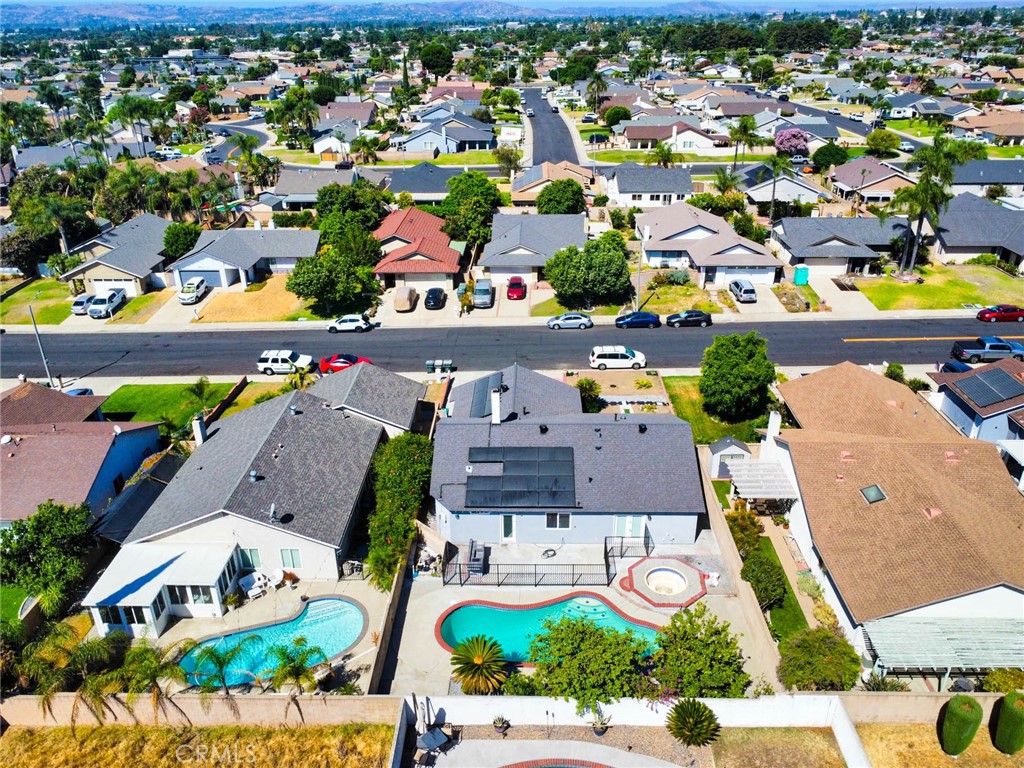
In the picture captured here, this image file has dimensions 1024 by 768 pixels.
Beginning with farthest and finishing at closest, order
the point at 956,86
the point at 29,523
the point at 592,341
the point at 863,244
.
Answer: the point at 956,86 < the point at 863,244 < the point at 592,341 < the point at 29,523

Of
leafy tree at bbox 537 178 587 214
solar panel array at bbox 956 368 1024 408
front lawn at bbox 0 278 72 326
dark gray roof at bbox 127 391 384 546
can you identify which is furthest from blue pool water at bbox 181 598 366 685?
leafy tree at bbox 537 178 587 214

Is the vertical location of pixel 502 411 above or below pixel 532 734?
above

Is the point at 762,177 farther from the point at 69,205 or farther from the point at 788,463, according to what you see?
the point at 69,205

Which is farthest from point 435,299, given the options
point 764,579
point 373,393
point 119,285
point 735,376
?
point 764,579

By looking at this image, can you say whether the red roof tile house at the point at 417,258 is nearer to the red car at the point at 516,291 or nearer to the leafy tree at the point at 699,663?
the red car at the point at 516,291

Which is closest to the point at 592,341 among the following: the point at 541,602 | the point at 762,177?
the point at 541,602

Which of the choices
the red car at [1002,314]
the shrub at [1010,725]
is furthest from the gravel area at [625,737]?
the red car at [1002,314]
